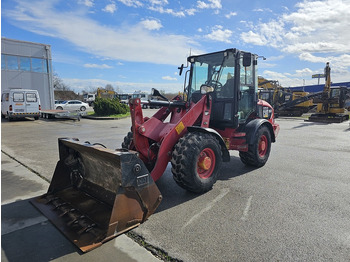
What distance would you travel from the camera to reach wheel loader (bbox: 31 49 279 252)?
326cm

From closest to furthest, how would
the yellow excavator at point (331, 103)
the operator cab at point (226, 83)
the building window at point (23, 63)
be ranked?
the operator cab at point (226, 83)
the yellow excavator at point (331, 103)
the building window at point (23, 63)

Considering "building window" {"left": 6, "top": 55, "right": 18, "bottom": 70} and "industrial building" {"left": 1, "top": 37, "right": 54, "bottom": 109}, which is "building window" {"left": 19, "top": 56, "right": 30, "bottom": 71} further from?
"building window" {"left": 6, "top": 55, "right": 18, "bottom": 70}

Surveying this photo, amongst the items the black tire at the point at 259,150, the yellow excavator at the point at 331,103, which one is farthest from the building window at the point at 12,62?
the yellow excavator at the point at 331,103

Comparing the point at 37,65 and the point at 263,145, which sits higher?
the point at 37,65

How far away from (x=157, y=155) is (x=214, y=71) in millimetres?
2565

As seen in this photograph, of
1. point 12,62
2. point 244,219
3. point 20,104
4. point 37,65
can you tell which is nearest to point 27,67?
point 37,65

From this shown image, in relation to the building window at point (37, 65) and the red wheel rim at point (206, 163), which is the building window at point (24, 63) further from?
the red wheel rim at point (206, 163)

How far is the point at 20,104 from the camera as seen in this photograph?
1772 cm

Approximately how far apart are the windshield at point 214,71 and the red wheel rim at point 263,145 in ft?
5.02

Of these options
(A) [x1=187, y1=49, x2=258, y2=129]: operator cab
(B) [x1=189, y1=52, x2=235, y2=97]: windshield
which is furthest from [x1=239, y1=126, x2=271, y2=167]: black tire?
(B) [x1=189, y1=52, x2=235, y2=97]: windshield

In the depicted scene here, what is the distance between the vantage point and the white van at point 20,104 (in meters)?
17.4

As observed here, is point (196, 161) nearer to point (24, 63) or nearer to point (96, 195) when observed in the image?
point (96, 195)

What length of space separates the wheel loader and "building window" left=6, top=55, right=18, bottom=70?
22055mm

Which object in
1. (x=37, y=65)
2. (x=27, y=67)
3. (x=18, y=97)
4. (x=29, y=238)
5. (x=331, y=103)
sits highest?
(x=37, y=65)
